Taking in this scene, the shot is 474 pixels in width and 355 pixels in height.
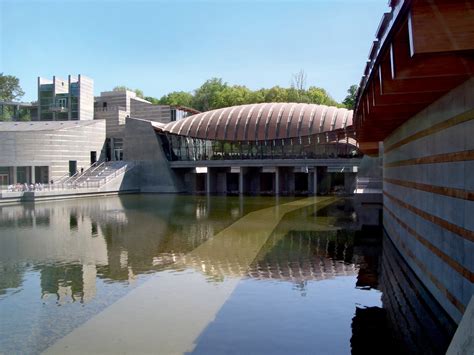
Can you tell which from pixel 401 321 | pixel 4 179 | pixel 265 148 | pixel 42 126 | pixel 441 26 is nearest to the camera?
pixel 441 26

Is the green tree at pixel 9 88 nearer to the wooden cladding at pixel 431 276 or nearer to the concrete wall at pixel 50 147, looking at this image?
the concrete wall at pixel 50 147

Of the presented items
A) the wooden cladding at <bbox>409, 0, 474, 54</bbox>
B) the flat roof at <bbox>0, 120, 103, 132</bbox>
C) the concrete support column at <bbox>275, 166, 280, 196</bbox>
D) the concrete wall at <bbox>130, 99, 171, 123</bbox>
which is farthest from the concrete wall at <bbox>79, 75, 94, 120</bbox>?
the wooden cladding at <bbox>409, 0, 474, 54</bbox>

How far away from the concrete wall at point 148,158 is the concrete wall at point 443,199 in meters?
48.3

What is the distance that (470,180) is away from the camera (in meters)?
8.63

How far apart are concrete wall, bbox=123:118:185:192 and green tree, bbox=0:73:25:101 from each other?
4300cm

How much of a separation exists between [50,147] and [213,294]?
49661 mm

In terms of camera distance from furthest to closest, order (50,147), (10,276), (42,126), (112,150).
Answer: (112,150)
(42,126)
(50,147)
(10,276)

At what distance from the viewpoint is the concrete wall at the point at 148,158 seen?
62406 millimetres

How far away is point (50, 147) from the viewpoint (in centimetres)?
5691

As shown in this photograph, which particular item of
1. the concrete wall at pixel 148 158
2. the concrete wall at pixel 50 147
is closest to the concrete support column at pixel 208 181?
the concrete wall at pixel 148 158

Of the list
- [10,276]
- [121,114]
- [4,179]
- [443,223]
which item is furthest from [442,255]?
[121,114]

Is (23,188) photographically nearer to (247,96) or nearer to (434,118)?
(434,118)

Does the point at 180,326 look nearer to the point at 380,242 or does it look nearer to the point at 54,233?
the point at 380,242

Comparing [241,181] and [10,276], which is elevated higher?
[241,181]
